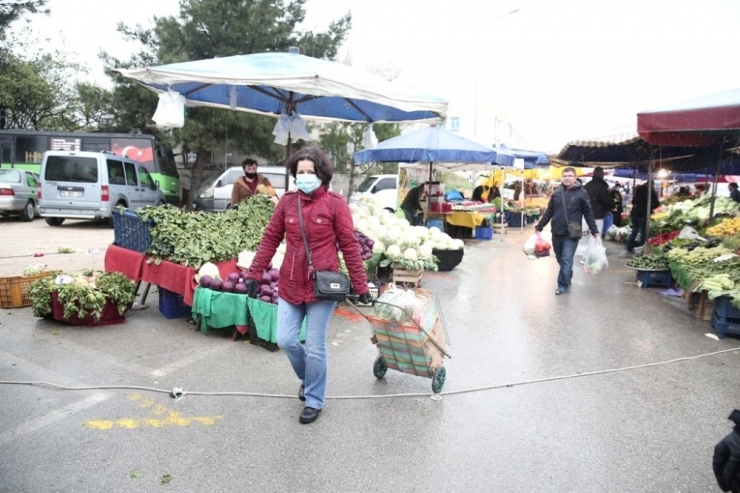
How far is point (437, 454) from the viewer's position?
3457mm

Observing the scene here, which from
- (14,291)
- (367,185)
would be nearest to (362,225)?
(14,291)

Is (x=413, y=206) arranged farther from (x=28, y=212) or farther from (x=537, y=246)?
(x=28, y=212)

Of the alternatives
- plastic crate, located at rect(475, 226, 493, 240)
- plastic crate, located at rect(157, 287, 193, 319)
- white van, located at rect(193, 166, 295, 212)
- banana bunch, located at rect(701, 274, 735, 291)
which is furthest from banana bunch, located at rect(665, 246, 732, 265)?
white van, located at rect(193, 166, 295, 212)

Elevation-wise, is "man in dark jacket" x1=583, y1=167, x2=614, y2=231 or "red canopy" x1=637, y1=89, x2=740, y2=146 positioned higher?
"red canopy" x1=637, y1=89, x2=740, y2=146

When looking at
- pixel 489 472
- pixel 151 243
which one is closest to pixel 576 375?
pixel 489 472

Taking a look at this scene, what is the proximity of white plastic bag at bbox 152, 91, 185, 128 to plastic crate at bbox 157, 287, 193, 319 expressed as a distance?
7.19ft

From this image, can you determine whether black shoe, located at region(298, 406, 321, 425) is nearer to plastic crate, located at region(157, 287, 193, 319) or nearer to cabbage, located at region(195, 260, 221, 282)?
cabbage, located at region(195, 260, 221, 282)

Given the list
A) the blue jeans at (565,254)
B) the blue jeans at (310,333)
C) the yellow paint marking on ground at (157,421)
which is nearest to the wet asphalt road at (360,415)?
the yellow paint marking on ground at (157,421)

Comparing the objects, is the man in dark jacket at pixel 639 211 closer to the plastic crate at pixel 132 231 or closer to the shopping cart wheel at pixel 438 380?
the shopping cart wheel at pixel 438 380

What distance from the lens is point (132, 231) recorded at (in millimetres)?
6395

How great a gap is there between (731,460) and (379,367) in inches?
112

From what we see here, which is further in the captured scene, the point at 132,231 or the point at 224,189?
the point at 224,189

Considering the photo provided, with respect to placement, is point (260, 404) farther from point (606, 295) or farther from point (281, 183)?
point (281, 183)

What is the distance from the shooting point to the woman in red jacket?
366 cm
